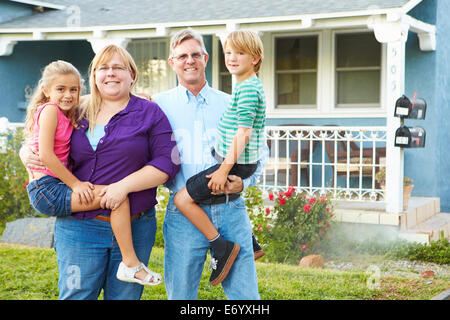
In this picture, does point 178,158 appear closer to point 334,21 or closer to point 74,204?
point 74,204

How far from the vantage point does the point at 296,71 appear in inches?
386

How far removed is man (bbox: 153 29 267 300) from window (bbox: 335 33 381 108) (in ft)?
22.6

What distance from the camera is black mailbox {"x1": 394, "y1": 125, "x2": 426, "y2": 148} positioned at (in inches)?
286

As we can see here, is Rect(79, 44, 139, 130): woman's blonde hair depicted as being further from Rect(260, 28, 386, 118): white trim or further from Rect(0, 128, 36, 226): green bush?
Rect(260, 28, 386, 118): white trim

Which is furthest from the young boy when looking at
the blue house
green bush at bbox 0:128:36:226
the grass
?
green bush at bbox 0:128:36:226

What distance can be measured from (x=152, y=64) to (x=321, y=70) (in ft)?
11.0

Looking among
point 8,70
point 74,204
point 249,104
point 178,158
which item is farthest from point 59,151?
point 8,70

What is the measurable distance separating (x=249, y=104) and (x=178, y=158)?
0.42 metres

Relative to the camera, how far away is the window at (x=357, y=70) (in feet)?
30.8

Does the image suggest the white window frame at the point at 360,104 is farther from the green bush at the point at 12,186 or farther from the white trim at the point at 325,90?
the green bush at the point at 12,186

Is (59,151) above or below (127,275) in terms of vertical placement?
above

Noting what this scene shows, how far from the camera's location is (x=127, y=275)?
2.61m

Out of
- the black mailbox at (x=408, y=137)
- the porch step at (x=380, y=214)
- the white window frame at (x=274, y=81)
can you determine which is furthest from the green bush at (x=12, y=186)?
the black mailbox at (x=408, y=137)

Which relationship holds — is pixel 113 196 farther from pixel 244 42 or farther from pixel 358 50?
pixel 358 50
